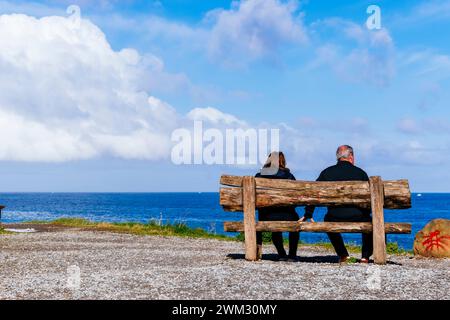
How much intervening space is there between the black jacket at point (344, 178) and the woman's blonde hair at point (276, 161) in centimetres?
104

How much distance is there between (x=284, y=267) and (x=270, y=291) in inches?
119

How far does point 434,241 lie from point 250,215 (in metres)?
6.13

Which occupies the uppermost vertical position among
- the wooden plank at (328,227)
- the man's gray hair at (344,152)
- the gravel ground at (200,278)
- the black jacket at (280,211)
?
the man's gray hair at (344,152)

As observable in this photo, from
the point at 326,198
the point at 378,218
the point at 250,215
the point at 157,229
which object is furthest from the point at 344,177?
the point at 157,229

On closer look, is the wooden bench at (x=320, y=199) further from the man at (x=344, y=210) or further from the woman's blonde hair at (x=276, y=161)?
the woman's blonde hair at (x=276, y=161)

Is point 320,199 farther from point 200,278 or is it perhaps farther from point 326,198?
point 200,278

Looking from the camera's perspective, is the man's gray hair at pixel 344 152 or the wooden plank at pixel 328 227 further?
the man's gray hair at pixel 344 152

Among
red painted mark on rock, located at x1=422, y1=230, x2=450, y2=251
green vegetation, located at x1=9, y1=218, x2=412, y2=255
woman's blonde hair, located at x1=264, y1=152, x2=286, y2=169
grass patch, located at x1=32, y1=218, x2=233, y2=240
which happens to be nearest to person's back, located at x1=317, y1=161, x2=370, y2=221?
woman's blonde hair, located at x1=264, y1=152, x2=286, y2=169

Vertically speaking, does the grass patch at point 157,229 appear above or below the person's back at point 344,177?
below

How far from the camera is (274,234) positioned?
1564 centimetres

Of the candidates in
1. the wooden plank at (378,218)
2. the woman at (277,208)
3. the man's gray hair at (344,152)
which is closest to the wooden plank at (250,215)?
the woman at (277,208)

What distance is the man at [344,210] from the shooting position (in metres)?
14.8

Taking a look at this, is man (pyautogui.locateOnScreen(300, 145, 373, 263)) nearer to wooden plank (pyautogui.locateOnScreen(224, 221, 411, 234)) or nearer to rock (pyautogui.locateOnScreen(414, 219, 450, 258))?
wooden plank (pyautogui.locateOnScreen(224, 221, 411, 234))
